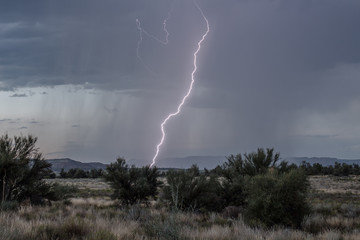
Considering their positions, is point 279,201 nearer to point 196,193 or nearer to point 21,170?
point 196,193

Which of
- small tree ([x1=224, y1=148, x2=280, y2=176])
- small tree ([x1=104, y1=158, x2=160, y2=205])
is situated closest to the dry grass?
small tree ([x1=224, y1=148, x2=280, y2=176])

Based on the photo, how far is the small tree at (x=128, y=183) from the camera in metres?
21.8

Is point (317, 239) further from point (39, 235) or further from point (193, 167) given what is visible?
point (193, 167)

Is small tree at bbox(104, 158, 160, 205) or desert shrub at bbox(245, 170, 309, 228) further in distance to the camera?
small tree at bbox(104, 158, 160, 205)

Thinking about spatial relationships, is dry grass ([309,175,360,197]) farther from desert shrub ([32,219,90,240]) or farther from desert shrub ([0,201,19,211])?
desert shrub ([32,219,90,240])

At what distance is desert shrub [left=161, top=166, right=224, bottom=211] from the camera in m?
18.7

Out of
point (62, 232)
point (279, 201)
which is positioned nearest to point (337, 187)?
point (279, 201)

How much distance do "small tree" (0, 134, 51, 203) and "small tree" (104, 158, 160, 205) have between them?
445 centimetres

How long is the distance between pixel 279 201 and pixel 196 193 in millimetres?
6428

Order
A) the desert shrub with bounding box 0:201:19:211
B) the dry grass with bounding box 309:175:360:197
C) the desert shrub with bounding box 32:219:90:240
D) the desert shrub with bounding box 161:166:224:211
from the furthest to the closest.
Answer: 1. the dry grass with bounding box 309:175:360:197
2. the desert shrub with bounding box 161:166:224:211
3. the desert shrub with bounding box 0:201:19:211
4. the desert shrub with bounding box 32:219:90:240

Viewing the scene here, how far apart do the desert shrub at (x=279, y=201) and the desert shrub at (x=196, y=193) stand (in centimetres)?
503

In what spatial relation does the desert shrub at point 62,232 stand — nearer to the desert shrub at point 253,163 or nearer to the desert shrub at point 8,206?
the desert shrub at point 8,206

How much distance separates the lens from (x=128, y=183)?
72.8 ft

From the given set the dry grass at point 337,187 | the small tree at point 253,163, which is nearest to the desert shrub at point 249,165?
the small tree at point 253,163
